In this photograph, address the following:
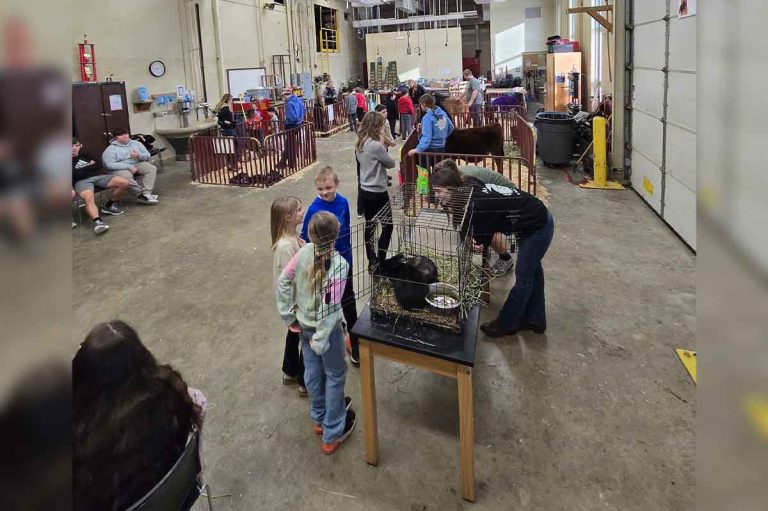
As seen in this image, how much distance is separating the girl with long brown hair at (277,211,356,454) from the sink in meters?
9.57

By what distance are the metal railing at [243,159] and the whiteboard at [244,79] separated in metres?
4.48

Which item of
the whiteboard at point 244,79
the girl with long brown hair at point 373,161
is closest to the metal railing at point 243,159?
the girl with long brown hair at point 373,161

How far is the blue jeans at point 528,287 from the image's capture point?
3.34 metres

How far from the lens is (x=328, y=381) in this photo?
8.50 feet

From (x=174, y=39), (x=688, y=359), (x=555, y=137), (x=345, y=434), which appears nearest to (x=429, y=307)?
(x=345, y=434)

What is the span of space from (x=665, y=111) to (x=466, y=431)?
5.06 m

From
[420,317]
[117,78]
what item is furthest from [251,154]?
[420,317]

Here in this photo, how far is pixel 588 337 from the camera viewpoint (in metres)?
3.55

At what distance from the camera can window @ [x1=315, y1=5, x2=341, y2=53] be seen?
17.9 m

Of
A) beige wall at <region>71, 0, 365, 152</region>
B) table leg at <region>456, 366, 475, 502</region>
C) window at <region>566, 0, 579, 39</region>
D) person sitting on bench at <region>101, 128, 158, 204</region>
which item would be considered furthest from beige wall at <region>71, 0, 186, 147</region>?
window at <region>566, 0, 579, 39</region>

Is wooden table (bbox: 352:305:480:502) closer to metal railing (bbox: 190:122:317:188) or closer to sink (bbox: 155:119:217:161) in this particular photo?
metal railing (bbox: 190:122:317:188)

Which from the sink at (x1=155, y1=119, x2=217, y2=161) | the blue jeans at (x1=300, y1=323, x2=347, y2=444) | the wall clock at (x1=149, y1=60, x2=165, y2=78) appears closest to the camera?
the blue jeans at (x1=300, y1=323, x2=347, y2=444)

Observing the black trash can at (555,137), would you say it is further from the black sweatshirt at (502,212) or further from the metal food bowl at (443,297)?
the metal food bowl at (443,297)

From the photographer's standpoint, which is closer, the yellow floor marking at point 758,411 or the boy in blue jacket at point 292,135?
the yellow floor marking at point 758,411
